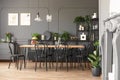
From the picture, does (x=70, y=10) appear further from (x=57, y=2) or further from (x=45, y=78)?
(x=45, y=78)

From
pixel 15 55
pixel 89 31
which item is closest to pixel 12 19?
pixel 15 55

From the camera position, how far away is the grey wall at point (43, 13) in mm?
9648

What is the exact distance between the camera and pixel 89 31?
30.8 ft

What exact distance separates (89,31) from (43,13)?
2136 millimetres

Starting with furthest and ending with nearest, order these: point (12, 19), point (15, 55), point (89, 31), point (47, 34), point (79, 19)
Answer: point (12, 19) < point (47, 34) < point (89, 31) < point (79, 19) < point (15, 55)

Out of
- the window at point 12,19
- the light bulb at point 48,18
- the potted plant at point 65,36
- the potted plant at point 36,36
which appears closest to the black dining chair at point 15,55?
the potted plant at point 36,36

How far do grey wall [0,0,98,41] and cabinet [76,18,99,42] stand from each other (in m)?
0.43

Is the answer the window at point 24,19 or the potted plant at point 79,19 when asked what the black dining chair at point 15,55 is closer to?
the window at point 24,19

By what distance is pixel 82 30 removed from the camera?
9.38m

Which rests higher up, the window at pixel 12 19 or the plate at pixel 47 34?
the window at pixel 12 19

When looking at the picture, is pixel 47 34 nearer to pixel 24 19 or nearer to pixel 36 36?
pixel 36 36

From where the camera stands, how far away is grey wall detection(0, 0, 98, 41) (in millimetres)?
9648

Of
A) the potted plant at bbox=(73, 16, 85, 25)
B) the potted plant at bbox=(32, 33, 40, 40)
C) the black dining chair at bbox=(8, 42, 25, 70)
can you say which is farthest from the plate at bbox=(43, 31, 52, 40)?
the black dining chair at bbox=(8, 42, 25, 70)

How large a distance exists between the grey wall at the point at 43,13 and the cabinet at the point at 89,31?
43cm
